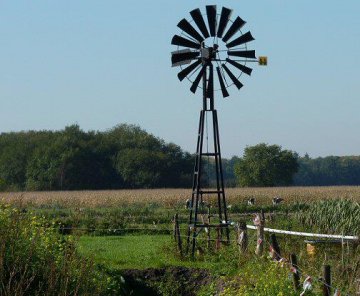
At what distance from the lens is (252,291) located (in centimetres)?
1497

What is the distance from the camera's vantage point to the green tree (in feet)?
341

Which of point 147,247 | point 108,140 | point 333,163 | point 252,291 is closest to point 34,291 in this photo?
point 252,291

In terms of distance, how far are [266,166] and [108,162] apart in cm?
1848

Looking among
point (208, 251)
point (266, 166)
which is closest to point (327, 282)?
point (208, 251)

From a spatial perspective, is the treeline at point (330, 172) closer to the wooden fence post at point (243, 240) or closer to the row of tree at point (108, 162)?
the row of tree at point (108, 162)

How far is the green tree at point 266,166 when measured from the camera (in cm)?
10406

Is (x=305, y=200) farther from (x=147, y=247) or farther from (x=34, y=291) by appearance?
(x=34, y=291)

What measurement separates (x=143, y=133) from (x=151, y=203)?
58.8 m

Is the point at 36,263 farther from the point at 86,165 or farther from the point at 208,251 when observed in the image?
the point at 86,165

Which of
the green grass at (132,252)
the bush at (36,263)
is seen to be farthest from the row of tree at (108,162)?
the bush at (36,263)

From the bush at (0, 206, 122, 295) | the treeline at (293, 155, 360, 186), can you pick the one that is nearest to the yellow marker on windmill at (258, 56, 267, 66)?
the bush at (0, 206, 122, 295)

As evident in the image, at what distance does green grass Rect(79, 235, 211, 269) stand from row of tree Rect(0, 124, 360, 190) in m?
55.0

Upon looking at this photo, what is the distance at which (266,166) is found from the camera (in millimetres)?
105062

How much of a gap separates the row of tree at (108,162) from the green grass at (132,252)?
5498cm
